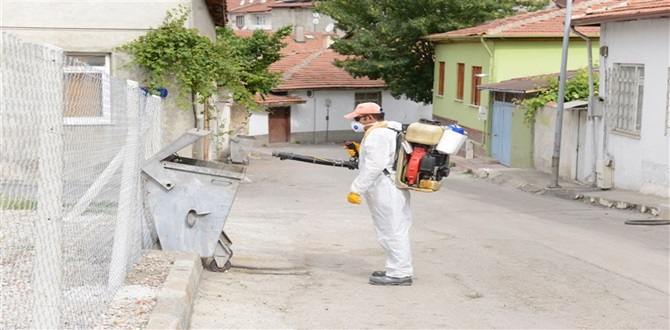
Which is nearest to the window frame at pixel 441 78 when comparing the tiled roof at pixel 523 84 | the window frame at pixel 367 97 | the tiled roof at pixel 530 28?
the tiled roof at pixel 530 28

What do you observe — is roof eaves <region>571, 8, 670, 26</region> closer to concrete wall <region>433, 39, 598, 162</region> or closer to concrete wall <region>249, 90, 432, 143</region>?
concrete wall <region>433, 39, 598, 162</region>

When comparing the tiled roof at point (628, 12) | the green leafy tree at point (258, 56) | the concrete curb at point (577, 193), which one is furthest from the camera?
the green leafy tree at point (258, 56)

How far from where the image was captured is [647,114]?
1875 cm

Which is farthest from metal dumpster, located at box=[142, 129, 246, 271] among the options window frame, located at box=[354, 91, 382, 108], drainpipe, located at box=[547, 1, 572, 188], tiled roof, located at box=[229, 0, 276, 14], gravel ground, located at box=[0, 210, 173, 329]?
tiled roof, located at box=[229, 0, 276, 14]

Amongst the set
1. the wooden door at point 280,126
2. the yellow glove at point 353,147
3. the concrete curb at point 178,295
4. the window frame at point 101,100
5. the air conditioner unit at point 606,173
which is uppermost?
the window frame at point 101,100

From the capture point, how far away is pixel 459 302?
335 inches

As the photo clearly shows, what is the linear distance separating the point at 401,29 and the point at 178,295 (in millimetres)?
33690

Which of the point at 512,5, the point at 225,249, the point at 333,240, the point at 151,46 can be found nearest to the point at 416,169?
the point at 225,249

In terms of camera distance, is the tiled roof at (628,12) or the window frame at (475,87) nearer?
the tiled roof at (628,12)

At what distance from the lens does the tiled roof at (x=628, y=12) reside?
17.5 meters

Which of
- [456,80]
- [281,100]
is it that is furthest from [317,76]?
[456,80]

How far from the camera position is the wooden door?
51188mm

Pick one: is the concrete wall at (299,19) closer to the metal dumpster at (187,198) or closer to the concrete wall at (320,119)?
the concrete wall at (320,119)

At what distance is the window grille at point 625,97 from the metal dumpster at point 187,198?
12.2 metres
